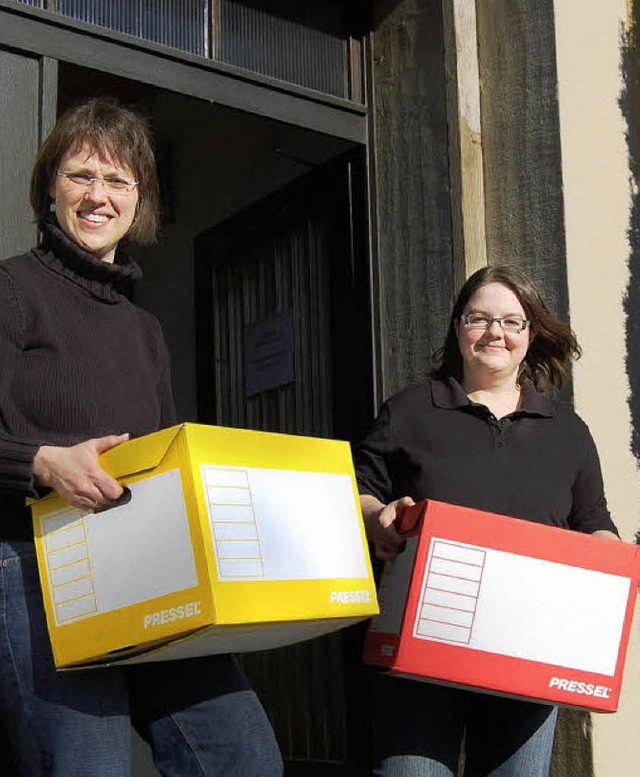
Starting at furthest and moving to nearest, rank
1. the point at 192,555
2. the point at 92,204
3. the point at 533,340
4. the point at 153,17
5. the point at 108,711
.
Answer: the point at 153,17 < the point at 533,340 < the point at 92,204 < the point at 108,711 < the point at 192,555

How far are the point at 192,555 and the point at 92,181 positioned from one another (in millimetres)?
701

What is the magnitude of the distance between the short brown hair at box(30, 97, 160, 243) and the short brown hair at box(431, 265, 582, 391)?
87cm

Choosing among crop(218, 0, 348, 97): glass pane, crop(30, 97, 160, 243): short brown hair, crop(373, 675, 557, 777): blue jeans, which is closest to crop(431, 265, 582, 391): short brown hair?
crop(373, 675, 557, 777): blue jeans

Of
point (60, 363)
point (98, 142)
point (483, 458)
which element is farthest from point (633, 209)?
point (60, 363)

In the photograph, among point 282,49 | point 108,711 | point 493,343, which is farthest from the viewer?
point 282,49

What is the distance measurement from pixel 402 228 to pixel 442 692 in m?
1.55

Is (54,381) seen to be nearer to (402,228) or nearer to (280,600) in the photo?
(280,600)

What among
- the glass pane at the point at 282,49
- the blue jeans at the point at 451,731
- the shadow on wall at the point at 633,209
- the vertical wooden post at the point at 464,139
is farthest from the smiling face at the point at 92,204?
the shadow on wall at the point at 633,209

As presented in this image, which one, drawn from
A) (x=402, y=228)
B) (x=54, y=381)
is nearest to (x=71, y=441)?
(x=54, y=381)

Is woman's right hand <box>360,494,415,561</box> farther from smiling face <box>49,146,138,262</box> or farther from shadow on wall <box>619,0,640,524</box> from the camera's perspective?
shadow on wall <box>619,0,640,524</box>

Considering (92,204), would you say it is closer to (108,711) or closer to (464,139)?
(108,711)

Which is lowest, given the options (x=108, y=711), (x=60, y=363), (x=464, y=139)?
(x=108, y=711)

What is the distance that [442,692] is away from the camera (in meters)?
2.55

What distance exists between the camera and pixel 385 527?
2465 millimetres
